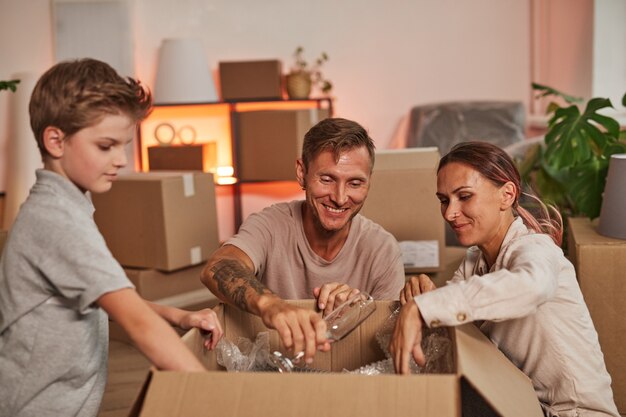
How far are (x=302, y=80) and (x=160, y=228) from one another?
1804 millimetres

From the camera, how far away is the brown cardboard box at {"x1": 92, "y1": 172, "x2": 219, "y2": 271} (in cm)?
Result: 348

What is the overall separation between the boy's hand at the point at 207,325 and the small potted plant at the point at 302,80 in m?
3.70

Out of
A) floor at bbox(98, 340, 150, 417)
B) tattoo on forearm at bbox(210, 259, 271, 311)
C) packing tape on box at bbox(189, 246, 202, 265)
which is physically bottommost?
floor at bbox(98, 340, 150, 417)

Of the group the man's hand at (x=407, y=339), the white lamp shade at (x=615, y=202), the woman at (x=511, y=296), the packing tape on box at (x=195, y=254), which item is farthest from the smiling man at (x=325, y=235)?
the packing tape on box at (x=195, y=254)

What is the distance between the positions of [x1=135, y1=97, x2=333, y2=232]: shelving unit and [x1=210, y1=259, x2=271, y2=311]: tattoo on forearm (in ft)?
10.4

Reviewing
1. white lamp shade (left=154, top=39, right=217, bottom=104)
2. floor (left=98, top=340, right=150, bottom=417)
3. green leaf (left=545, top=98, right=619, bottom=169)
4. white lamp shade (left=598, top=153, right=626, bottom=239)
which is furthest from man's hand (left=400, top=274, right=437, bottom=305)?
white lamp shade (left=154, top=39, right=217, bottom=104)

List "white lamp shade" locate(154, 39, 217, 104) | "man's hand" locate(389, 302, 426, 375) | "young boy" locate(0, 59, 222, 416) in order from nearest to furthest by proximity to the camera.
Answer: "young boy" locate(0, 59, 222, 416) < "man's hand" locate(389, 302, 426, 375) < "white lamp shade" locate(154, 39, 217, 104)

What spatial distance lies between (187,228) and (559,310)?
2338mm

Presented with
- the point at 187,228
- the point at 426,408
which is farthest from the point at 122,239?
the point at 426,408

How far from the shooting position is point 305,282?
2.03m

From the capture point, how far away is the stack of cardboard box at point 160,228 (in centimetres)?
349

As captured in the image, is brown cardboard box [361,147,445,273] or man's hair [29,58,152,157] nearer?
man's hair [29,58,152,157]

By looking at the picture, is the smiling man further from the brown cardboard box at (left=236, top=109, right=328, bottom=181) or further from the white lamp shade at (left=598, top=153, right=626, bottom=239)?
the brown cardboard box at (left=236, top=109, right=328, bottom=181)

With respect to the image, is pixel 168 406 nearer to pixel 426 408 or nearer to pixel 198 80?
pixel 426 408
